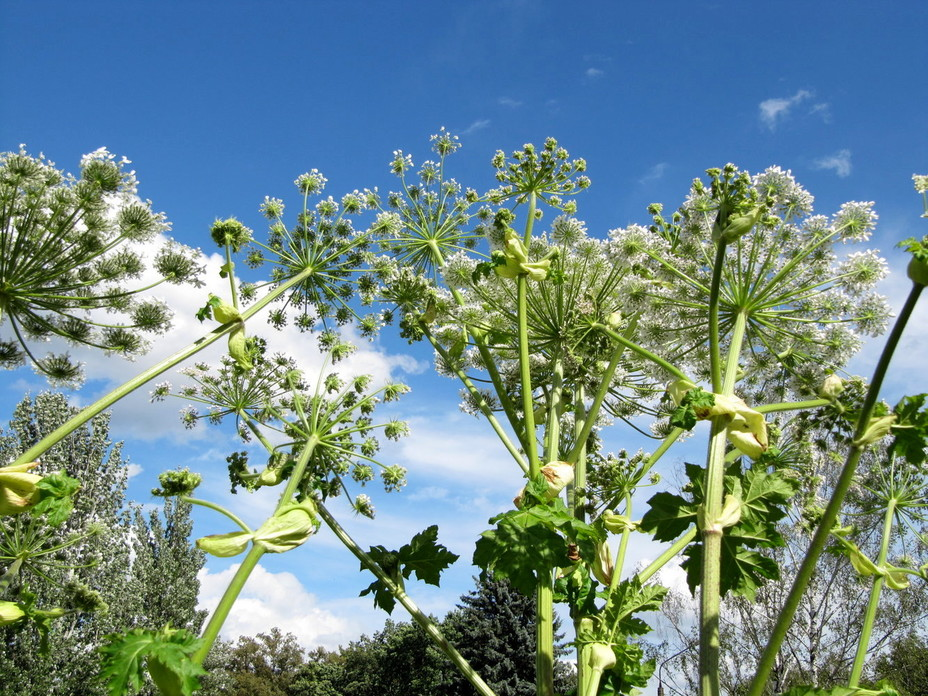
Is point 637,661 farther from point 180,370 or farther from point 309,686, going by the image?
point 309,686

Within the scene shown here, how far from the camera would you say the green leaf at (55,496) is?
2.94 metres

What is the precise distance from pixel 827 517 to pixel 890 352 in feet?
1.91

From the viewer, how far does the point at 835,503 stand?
2.12 m

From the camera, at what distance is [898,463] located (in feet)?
21.2

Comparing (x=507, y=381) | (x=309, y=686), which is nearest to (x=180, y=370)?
(x=507, y=381)

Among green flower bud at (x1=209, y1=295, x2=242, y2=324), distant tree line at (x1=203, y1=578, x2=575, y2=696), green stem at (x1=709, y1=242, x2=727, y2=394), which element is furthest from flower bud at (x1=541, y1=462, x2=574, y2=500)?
distant tree line at (x1=203, y1=578, x2=575, y2=696)

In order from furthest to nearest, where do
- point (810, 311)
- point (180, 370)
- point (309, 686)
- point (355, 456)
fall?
point (309, 686) < point (180, 370) < point (355, 456) < point (810, 311)

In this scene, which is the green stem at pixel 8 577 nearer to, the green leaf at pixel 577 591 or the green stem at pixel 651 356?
the green leaf at pixel 577 591

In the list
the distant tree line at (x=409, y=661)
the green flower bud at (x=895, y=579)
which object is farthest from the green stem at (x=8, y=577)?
the distant tree line at (x=409, y=661)

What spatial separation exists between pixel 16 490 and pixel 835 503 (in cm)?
327

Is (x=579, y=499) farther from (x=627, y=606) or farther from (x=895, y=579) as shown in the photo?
(x=895, y=579)

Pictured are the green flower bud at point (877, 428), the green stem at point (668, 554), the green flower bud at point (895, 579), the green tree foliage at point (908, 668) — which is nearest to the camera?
the green flower bud at point (877, 428)

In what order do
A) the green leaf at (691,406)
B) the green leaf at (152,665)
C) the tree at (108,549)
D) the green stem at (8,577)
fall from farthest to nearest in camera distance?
the tree at (108,549), the green stem at (8,577), the green leaf at (691,406), the green leaf at (152,665)

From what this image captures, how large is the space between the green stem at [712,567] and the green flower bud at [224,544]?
1900 mm
